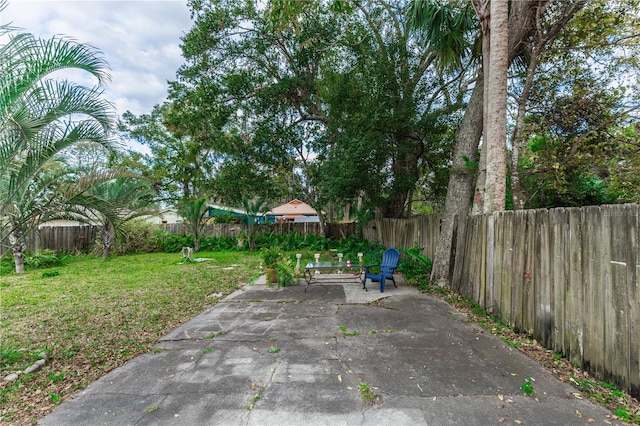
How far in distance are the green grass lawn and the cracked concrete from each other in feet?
1.06

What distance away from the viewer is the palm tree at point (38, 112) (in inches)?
124

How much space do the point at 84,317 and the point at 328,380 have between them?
14.5ft

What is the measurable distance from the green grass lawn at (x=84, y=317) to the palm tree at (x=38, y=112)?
4.77ft

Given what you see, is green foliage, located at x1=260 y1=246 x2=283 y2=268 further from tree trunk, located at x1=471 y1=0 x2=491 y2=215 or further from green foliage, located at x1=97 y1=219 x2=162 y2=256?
green foliage, located at x1=97 y1=219 x2=162 y2=256

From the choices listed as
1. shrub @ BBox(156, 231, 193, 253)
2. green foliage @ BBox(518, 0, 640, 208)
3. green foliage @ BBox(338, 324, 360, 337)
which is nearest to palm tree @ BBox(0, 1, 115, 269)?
green foliage @ BBox(338, 324, 360, 337)

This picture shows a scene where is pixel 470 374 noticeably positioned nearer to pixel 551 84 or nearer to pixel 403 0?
pixel 551 84

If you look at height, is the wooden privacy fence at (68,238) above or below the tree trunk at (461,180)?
below

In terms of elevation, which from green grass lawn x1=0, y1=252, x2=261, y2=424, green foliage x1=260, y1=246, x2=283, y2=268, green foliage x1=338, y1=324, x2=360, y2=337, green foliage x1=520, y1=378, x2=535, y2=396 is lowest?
green grass lawn x1=0, y1=252, x2=261, y2=424

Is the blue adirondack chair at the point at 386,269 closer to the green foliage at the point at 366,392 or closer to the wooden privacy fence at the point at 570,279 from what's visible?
the wooden privacy fence at the point at 570,279

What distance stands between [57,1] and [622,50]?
9.72 meters

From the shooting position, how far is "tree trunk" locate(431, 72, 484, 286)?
6.24 m

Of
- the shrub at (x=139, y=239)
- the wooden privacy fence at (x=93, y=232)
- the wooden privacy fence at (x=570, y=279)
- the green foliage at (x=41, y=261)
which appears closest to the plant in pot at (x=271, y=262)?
the wooden privacy fence at (x=570, y=279)

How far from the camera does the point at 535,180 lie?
8156mm

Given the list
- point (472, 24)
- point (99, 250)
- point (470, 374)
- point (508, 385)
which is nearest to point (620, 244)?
point (508, 385)
